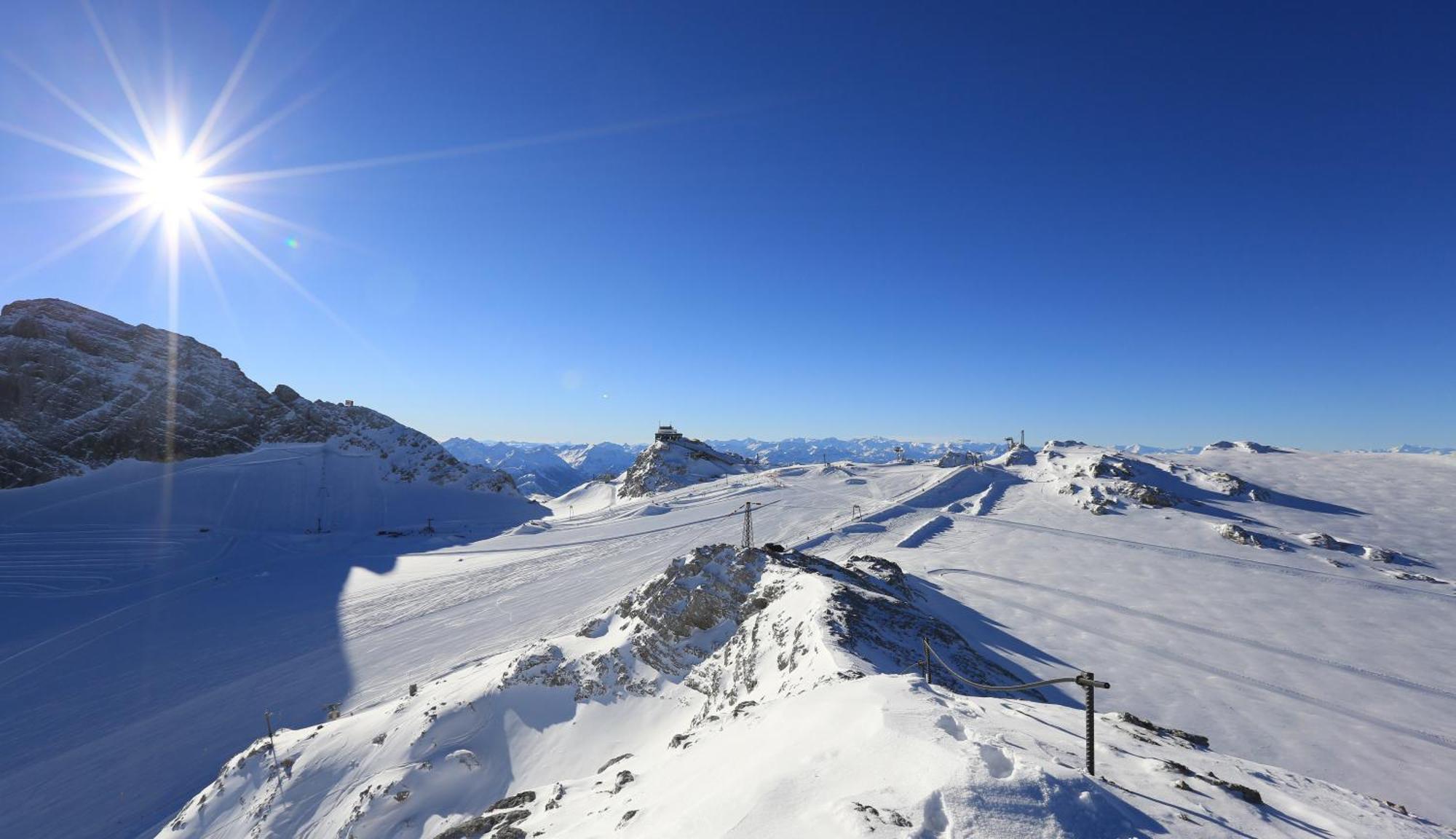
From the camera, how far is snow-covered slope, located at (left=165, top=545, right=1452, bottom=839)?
→ 6555mm

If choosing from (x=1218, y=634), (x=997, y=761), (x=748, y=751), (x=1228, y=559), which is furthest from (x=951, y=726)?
(x=1228, y=559)

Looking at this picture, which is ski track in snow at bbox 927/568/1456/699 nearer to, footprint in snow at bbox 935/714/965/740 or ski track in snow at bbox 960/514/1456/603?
ski track in snow at bbox 960/514/1456/603

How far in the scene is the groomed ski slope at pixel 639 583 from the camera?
20531mm

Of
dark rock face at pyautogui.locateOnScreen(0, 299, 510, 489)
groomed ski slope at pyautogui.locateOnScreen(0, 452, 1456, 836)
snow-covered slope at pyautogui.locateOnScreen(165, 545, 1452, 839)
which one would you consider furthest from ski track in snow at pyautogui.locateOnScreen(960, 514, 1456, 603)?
dark rock face at pyautogui.locateOnScreen(0, 299, 510, 489)

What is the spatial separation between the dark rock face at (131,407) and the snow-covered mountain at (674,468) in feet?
107

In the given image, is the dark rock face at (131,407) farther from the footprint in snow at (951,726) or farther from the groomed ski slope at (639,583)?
the footprint in snow at (951,726)

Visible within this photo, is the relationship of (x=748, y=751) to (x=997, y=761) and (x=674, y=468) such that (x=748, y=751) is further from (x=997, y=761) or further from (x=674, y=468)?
(x=674, y=468)

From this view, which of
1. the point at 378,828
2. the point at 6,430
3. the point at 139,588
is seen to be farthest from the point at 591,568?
the point at 6,430

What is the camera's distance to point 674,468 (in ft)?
374

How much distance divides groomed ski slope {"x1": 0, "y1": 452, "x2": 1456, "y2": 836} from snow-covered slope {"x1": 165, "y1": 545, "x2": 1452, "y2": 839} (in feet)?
24.8

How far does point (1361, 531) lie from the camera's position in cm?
4719

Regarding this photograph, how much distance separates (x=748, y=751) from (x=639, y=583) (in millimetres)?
29466

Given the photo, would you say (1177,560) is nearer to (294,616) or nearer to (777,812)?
(777,812)

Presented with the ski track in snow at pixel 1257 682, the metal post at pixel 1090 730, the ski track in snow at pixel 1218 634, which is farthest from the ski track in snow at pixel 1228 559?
the metal post at pixel 1090 730
